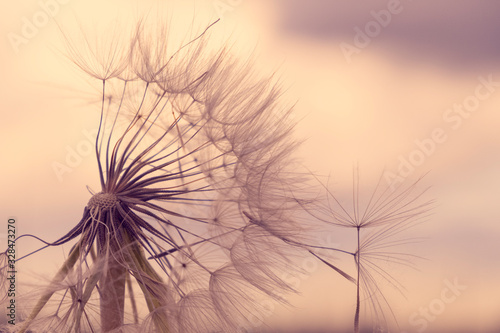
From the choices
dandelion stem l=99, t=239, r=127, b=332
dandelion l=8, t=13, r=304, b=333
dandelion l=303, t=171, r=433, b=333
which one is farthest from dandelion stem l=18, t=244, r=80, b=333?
dandelion l=303, t=171, r=433, b=333

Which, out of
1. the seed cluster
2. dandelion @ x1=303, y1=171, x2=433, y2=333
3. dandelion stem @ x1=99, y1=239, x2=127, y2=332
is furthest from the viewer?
dandelion @ x1=303, y1=171, x2=433, y2=333

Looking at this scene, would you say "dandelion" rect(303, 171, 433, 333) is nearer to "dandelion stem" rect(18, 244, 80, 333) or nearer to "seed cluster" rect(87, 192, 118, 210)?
"seed cluster" rect(87, 192, 118, 210)

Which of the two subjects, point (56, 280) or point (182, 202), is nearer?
point (56, 280)

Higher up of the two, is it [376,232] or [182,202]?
[182,202]

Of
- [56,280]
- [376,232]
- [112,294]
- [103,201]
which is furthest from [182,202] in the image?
[376,232]

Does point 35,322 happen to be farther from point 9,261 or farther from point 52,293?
point 9,261

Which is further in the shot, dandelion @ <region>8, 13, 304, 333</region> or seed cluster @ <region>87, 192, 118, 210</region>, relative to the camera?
seed cluster @ <region>87, 192, 118, 210</region>

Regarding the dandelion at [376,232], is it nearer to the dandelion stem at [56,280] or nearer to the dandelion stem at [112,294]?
the dandelion stem at [112,294]

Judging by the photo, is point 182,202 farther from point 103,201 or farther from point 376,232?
point 376,232
